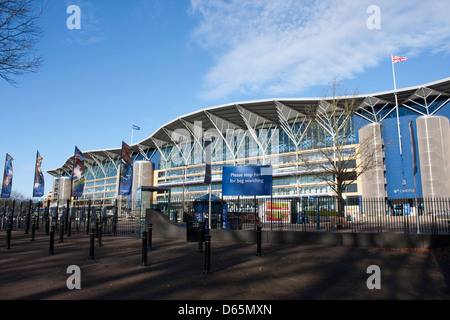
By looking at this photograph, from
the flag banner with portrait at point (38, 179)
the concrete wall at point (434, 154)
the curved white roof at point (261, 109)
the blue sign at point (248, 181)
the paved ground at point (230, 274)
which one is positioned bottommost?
the paved ground at point (230, 274)

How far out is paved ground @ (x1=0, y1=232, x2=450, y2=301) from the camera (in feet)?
21.2

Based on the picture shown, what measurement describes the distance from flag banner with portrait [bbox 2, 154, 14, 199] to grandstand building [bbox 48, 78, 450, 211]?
16908mm

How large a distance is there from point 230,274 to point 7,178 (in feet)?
95.3

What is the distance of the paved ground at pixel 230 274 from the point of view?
6.46 m

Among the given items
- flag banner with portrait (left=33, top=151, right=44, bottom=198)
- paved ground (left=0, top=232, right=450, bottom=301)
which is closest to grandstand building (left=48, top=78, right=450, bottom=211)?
flag banner with portrait (left=33, top=151, right=44, bottom=198)

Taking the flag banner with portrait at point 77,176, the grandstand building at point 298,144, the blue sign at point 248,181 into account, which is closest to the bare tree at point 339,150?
the grandstand building at point 298,144

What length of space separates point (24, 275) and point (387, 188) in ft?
200

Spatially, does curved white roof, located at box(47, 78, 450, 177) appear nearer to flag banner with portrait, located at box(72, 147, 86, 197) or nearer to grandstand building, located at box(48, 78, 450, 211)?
grandstand building, located at box(48, 78, 450, 211)

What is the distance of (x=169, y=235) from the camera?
16.4 m

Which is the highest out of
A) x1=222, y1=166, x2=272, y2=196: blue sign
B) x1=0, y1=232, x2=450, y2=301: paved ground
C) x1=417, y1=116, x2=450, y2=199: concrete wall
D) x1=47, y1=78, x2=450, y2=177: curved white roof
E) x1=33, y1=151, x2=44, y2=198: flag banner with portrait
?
x1=47, y1=78, x2=450, y2=177: curved white roof

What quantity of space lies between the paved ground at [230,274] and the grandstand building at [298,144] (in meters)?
27.4

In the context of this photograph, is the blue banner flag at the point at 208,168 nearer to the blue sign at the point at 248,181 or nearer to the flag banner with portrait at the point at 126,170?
the blue sign at the point at 248,181
